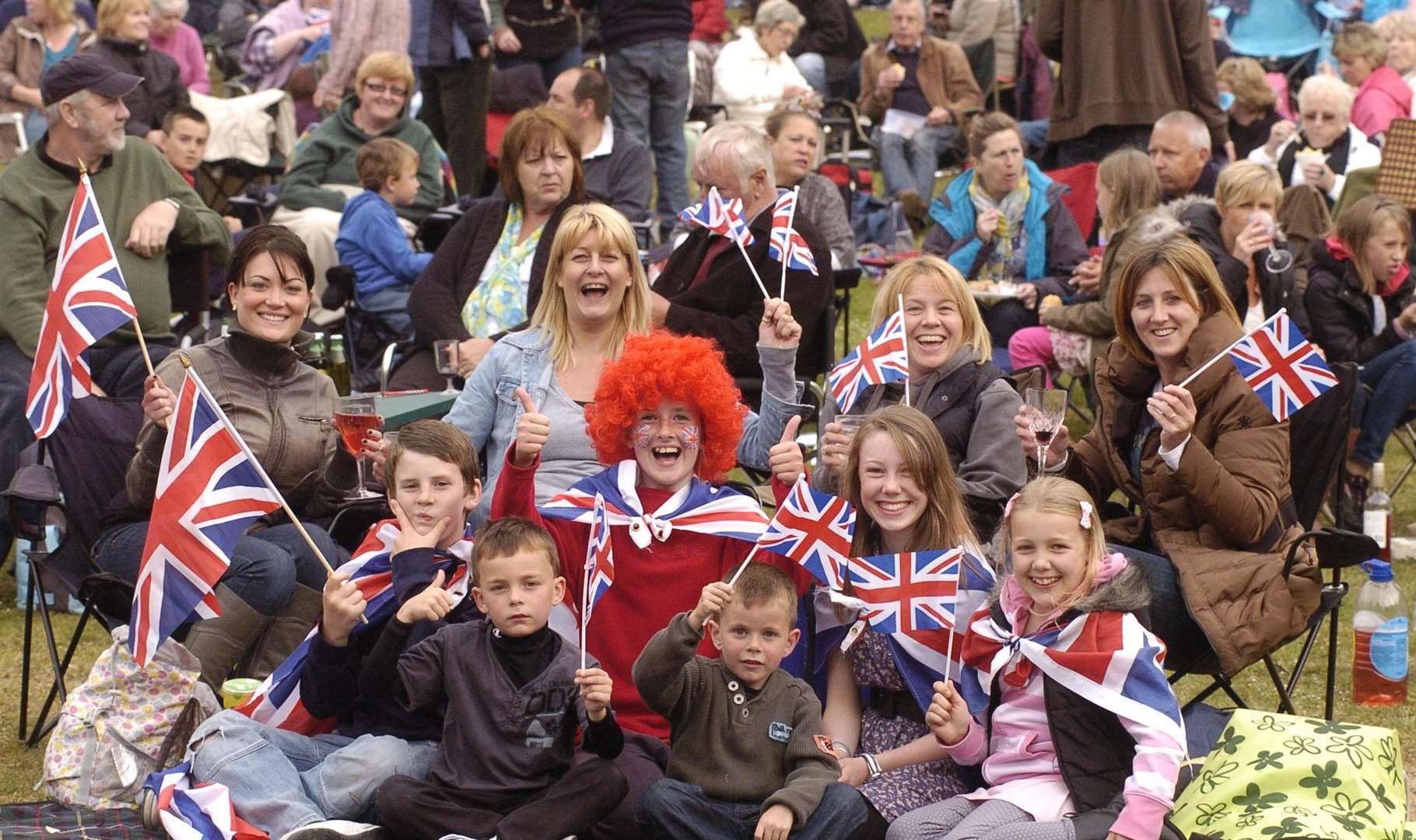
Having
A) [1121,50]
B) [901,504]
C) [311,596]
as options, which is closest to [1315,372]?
[901,504]

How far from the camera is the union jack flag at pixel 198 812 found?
180 inches

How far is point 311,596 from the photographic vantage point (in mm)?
5586

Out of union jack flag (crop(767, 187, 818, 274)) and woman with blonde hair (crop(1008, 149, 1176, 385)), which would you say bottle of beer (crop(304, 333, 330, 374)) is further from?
woman with blonde hair (crop(1008, 149, 1176, 385))

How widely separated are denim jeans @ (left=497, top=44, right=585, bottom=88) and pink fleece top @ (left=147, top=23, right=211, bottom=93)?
3.25 metres

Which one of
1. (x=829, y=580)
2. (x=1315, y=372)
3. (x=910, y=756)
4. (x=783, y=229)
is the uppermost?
(x=783, y=229)

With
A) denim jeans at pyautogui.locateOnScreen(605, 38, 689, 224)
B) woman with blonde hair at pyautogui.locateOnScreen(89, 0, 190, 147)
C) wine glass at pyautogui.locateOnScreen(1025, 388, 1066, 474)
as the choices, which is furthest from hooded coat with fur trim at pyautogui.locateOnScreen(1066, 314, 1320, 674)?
woman with blonde hair at pyautogui.locateOnScreen(89, 0, 190, 147)

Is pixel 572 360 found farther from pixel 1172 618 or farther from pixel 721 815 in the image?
pixel 1172 618

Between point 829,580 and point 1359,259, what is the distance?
419cm

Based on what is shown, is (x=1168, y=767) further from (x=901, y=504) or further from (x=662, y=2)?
(x=662, y=2)

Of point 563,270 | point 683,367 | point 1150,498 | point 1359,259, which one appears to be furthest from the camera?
point 1359,259

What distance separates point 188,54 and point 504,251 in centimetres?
808

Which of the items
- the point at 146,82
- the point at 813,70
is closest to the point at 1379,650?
the point at 146,82

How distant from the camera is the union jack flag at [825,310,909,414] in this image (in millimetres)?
5359

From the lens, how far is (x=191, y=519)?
191 inches
